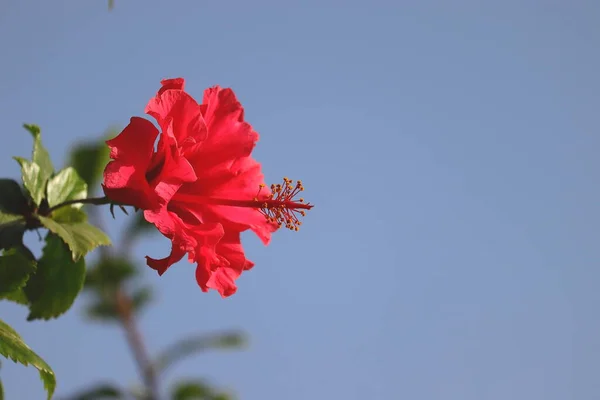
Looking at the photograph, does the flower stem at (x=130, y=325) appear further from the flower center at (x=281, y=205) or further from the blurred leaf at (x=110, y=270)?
the flower center at (x=281, y=205)

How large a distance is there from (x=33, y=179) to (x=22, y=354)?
461 mm

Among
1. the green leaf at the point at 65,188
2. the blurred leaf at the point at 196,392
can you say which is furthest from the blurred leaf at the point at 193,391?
the green leaf at the point at 65,188

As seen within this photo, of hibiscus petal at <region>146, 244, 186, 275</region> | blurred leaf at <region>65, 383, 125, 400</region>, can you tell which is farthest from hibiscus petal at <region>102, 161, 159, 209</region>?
blurred leaf at <region>65, 383, 125, 400</region>

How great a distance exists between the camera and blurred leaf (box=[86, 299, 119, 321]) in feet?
24.2

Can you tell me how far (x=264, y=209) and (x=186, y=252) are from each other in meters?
0.34

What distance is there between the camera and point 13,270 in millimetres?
1771

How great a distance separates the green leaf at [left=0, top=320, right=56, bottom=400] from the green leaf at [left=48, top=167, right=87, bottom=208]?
36cm

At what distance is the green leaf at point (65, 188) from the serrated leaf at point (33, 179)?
2 cm

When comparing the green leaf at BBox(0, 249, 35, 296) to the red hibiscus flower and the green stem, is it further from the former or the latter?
the red hibiscus flower

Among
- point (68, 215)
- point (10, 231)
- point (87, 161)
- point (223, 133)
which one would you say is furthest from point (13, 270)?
point (87, 161)

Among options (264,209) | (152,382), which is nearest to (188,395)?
(152,382)

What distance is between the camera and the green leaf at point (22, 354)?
1.56 meters

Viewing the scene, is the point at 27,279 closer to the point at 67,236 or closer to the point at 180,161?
the point at 67,236

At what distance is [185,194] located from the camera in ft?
5.97
